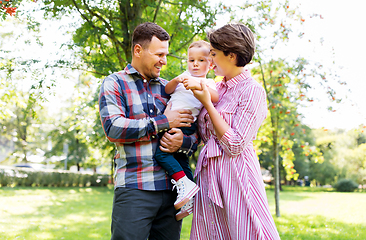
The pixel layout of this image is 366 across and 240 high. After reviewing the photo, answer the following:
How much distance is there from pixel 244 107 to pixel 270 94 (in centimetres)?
552

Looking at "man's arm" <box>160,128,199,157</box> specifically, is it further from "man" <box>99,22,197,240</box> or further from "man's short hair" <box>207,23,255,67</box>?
"man's short hair" <box>207,23,255,67</box>

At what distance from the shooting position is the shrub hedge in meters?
18.2

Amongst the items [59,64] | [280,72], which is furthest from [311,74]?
[59,64]

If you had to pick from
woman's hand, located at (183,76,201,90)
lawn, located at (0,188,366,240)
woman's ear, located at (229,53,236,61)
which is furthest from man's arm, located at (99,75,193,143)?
lawn, located at (0,188,366,240)

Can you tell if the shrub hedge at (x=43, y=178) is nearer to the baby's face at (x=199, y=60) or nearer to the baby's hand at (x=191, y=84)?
the baby's face at (x=199, y=60)

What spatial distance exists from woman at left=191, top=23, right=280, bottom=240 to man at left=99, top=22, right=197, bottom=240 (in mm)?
270

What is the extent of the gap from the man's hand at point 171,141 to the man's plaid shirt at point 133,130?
0.17 ft

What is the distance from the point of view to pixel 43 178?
65.4ft

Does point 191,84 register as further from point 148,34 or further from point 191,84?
point 148,34

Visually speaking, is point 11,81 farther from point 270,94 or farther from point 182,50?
point 270,94

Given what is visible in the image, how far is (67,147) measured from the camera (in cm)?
2364

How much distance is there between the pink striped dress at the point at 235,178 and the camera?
6.33ft

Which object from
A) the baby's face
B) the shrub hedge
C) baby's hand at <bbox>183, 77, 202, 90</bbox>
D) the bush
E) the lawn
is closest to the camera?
baby's hand at <bbox>183, 77, 202, 90</bbox>

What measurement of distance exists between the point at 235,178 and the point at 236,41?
934 millimetres
